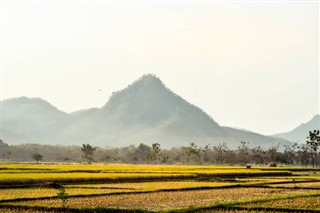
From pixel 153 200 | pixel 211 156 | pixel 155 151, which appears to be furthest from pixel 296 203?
pixel 211 156

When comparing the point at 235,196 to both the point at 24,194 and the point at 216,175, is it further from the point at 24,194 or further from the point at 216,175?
the point at 216,175

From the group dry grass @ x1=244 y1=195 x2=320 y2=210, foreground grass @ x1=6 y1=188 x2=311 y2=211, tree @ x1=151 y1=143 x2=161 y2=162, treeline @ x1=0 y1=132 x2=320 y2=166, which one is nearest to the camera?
dry grass @ x1=244 y1=195 x2=320 y2=210

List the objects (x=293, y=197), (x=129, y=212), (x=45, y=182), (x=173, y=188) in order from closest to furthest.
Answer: (x=129, y=212) → (x=293, y=197) → (x=173, y=188) → (x=45, y=182)

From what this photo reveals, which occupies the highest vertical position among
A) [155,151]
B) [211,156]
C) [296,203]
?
[155,151]

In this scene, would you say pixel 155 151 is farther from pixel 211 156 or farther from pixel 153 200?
pixel 153 200

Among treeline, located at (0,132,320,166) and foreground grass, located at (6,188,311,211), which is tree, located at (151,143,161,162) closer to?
treeline, located at (0,132,320,166)

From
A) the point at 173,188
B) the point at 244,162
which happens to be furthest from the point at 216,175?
the point at 244,162

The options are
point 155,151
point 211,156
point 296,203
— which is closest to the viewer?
point 296,203

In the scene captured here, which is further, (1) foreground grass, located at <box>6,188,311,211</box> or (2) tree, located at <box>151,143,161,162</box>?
(2) tree, located at <box>151,143,161,162</box>

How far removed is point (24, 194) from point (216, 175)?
3274 cm

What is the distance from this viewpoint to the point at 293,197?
107 feet

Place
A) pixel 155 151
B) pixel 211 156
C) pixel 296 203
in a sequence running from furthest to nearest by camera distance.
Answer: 1. pixel 211 156
2. pixel 155 151
3. pixel 296 203

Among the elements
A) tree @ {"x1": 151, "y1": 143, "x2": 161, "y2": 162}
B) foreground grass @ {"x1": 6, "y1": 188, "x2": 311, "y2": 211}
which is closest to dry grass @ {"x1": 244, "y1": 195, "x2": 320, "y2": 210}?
foreground grass @ {"x1": 6, "y1": 188, "x2": 311, "y2": 211}

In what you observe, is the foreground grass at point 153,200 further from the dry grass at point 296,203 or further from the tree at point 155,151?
the tree at point 155,151
